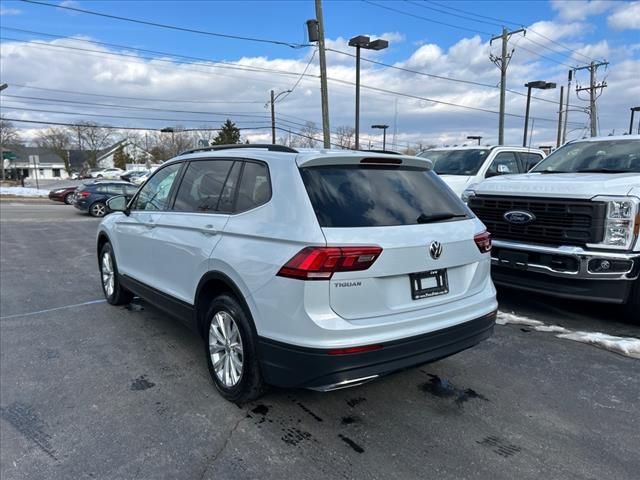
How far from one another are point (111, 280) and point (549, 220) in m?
5.10

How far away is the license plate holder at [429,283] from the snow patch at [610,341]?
2.36m

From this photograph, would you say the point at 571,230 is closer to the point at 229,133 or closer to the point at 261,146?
the point at 261,146

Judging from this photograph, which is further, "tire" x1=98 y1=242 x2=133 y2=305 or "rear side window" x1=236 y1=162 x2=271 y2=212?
"tire" x1=98 y1=242 x2=133 y2=305

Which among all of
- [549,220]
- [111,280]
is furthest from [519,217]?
[111,280]

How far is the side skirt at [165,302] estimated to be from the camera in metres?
3.82

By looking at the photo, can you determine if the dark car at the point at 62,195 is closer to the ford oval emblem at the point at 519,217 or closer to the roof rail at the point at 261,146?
the roof rail at the point at 261,146

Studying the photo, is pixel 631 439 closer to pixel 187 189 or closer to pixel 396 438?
pixel 396 438

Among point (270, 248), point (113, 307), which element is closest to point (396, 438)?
point (270, 248)

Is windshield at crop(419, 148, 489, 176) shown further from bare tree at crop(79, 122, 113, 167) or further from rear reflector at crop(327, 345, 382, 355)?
bare tree at crop(79, 122, 113, 167)

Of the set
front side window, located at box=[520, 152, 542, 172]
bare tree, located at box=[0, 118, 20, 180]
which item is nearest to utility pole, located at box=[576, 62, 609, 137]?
front side window, located at box=[520, 152, 542, 172]

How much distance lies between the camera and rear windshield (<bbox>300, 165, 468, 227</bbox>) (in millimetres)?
2850

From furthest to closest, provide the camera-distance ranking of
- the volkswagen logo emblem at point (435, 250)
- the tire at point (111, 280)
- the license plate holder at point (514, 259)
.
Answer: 1. the tire at point (111, 280)
2. the license plate holder at point (514, 259)
3. the volkswagen logo emblem at point (435, 250)

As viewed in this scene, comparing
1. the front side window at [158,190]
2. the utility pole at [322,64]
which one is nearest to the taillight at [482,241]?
the front side window at [158,190]

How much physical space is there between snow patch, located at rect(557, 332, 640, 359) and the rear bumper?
2.25 m
